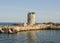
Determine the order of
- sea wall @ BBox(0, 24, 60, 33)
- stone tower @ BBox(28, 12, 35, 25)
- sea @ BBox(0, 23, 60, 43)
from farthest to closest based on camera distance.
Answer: stone tower @ BBox(28, 12, 35, 25) → sea wall @ BBox(0, 24, 60, 33) → sea @ BBox(0, 23, 60, 43)

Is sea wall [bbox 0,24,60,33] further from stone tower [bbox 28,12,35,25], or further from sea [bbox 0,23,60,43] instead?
sea [bbox 0,23,60,43]

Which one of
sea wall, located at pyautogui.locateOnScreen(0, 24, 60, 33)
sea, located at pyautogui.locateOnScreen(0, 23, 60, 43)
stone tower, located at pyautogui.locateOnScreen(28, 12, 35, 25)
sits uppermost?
stone tower, located at pyautogui.locateOnScreen(28, 12, 35, 25)

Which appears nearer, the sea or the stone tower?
the sea

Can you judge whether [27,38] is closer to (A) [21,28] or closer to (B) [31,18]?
(A) [21,28]

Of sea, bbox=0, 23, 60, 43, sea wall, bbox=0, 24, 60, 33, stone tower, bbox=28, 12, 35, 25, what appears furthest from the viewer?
stone tower, bbox=28, 12, 35, 25

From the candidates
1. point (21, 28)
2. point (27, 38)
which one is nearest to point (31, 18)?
point (21, 28)

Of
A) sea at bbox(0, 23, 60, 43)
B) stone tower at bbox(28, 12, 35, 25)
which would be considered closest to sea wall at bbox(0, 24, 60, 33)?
stone tower at bbox(28, 12, 35, 25)

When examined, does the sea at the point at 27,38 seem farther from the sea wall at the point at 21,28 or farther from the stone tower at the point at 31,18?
the stone tower at the point at 31,18

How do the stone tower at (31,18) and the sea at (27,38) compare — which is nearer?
the sea at (27,38)

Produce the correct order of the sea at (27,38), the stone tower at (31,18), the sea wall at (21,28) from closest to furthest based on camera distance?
1. the sea at (27,38)
2. the sea wall at (21,28)
3. the stone tower at (31,18)

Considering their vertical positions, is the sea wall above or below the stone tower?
below

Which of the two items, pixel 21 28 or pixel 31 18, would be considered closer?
pixel 21 28

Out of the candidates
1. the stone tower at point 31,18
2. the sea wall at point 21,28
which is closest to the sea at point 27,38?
the sea wall at point 21,28

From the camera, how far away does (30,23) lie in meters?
91.1
